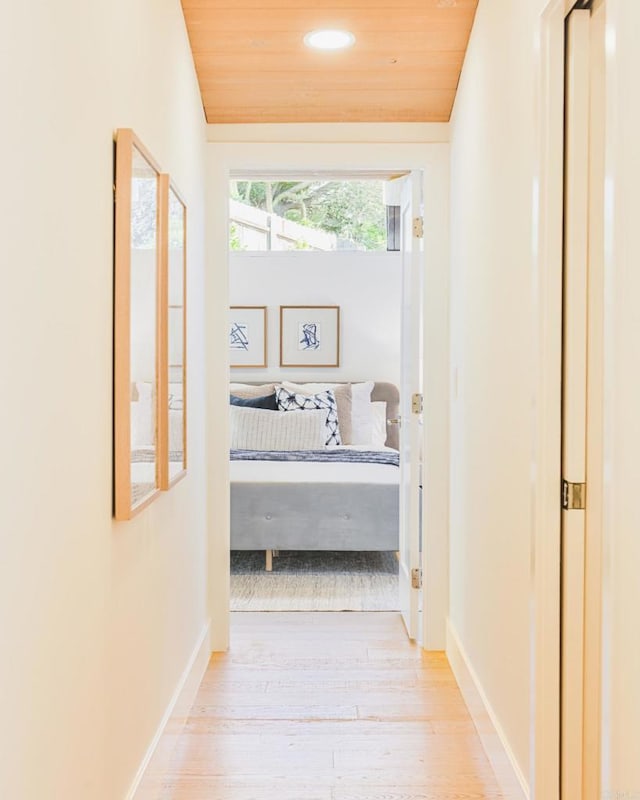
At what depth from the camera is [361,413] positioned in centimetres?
646

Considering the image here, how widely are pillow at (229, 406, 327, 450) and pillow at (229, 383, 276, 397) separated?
57 cm

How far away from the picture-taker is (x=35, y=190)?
4.24 feet

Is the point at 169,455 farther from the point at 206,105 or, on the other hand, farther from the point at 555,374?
the point at 206,105

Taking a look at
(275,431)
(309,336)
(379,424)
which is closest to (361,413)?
(379,424)

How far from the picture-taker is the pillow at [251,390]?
6.38m

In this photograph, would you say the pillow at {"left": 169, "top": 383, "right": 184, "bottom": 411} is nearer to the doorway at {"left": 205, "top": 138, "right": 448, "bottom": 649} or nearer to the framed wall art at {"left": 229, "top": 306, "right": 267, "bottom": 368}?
the doorway at {"left": 205, "top": 138, "right": 448, "bottom": 649}

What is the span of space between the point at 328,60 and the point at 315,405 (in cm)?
339

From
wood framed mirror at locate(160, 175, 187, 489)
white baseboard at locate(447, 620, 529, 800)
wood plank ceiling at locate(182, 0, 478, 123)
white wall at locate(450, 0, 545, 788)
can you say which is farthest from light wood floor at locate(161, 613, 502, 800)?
wood plank ceiling at locate(182, 0, 478, 123)

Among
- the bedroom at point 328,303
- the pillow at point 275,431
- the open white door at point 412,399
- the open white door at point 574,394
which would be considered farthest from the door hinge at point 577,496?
the pillow at point 275,431

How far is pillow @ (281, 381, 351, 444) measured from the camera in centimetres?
637

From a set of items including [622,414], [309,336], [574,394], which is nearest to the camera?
[622,414]

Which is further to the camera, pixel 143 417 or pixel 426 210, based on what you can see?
pixel 426 210

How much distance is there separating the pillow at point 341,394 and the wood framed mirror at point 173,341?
3.75 meters

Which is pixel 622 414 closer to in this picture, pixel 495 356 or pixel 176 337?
pixel 495 356
